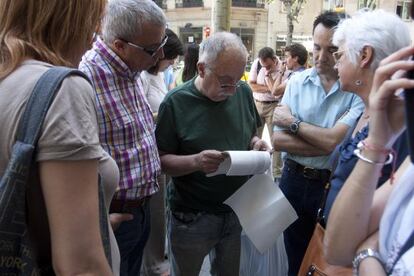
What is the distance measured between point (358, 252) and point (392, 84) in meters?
0.52

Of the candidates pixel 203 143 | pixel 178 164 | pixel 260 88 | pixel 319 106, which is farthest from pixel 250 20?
pixel 178 164

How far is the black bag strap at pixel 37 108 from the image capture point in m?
0.98

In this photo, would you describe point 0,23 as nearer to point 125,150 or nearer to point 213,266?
point 125,150

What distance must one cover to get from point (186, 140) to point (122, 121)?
18.3 inches

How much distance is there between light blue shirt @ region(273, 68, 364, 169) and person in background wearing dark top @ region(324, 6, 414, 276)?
1.17m

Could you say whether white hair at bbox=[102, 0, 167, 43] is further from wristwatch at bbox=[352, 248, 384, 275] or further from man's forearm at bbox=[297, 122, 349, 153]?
wristwatch at bbox=[352, 248, 384, 275]

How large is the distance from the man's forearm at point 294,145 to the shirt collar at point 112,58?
107 centimetres

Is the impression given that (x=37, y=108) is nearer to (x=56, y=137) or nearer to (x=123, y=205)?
(x=56, y=137)

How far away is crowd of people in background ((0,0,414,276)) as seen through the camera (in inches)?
40.6

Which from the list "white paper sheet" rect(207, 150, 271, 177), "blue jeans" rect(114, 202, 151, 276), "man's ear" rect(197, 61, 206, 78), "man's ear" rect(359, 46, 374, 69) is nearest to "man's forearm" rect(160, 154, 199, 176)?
"white paper sheet" rect(207, 150, 271, 177)

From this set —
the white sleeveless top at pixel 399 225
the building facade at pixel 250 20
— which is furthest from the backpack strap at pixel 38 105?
the building facade at pixel 250 20

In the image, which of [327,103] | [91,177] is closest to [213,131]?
[327,103]

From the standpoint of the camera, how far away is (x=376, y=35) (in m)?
1.73

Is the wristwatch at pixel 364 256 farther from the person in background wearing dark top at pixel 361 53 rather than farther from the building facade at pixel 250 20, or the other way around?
the building facade at pixel 250 20
